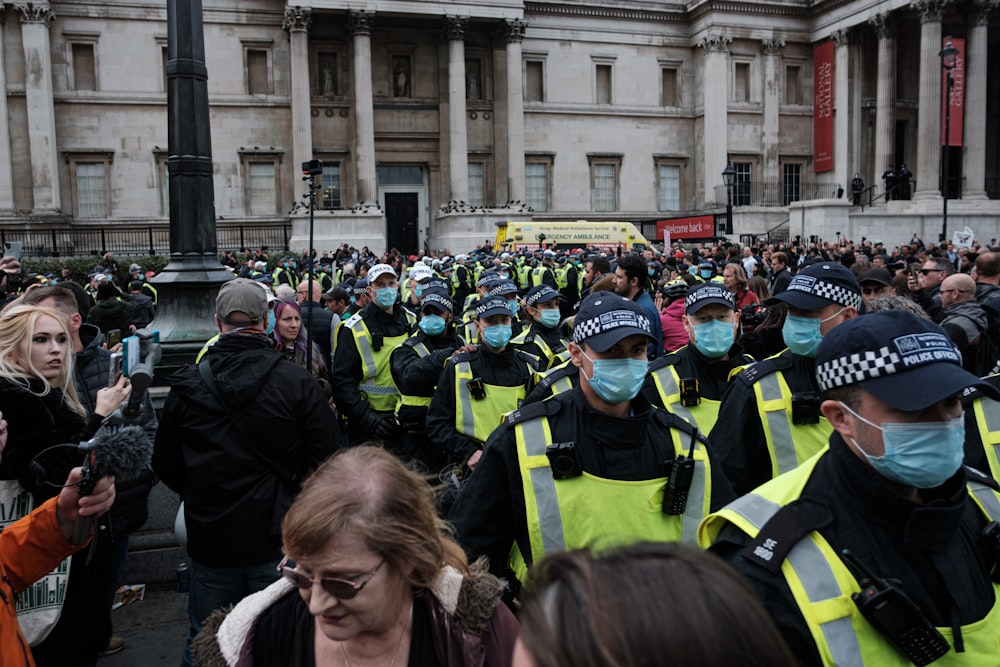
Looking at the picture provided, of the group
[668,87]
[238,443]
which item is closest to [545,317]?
[238,443]

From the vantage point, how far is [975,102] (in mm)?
36750

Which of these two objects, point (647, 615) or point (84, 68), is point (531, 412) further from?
Answer: point (84, 68)

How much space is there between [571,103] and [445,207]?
30.1ft

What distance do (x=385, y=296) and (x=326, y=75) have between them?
32.0 metres

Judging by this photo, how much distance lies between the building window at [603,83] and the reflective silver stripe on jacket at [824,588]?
4009cm

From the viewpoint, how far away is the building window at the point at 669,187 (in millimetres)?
41594

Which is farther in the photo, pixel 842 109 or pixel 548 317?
pixel 842 109

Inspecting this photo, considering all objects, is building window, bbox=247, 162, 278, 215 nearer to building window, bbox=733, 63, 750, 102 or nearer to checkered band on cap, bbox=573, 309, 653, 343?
building window, bbox=733, 63, 750, 102

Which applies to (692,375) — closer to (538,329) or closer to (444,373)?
(444,373)

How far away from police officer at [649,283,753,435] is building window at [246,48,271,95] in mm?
34448

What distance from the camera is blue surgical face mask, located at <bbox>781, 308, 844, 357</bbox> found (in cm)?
432

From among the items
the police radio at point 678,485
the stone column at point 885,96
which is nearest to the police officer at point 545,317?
the police radio at point 678,485

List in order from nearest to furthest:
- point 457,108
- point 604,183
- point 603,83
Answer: point 457,108 → point 603,83 → point 604,183

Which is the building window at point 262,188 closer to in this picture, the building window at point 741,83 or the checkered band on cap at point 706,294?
the building window at point 741,83
